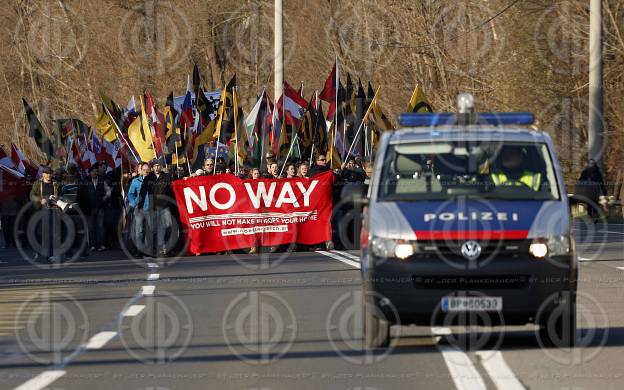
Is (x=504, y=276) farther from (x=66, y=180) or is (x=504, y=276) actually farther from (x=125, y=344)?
(x=66, y=180)

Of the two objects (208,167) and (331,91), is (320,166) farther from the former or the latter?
(331,91)

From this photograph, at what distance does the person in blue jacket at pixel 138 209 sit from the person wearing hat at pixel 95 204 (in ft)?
5.38

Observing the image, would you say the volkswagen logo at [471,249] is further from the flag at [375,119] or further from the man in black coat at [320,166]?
the flag at [375,119]

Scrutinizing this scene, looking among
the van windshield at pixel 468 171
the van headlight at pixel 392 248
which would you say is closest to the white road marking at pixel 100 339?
the van headlight at pixel 392 248

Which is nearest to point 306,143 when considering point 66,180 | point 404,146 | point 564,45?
point 66,180

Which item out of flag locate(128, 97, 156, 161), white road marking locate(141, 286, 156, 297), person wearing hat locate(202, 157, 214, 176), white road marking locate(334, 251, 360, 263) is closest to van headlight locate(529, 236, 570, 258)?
white road marking locate(141, 286, 156, 297)

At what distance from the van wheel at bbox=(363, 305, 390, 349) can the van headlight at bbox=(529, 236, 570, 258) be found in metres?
1.32

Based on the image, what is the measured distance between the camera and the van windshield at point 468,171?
1205cm

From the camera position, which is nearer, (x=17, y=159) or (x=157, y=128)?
(x=157, y=128)

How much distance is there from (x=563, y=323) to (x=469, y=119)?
2.16m

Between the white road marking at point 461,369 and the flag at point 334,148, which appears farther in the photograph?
the flag at point 334,148

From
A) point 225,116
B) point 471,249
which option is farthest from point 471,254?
point 225,116

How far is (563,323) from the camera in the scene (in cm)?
1147

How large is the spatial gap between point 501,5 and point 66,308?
112 ft
